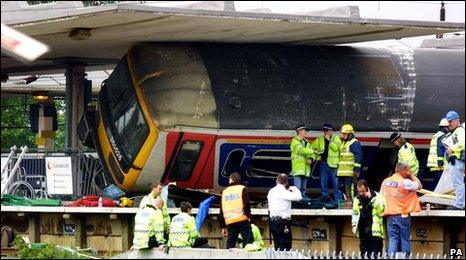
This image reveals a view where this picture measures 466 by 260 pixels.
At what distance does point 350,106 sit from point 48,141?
1119cm

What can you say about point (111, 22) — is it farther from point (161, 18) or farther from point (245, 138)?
point (245, 138)

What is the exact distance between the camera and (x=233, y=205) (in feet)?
67.4

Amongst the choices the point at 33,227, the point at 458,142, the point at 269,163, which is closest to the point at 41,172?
the point at 33,227

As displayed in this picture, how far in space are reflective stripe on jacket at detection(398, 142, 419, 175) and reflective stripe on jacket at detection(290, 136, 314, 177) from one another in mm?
1646

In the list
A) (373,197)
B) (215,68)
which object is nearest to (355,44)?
(215,68)

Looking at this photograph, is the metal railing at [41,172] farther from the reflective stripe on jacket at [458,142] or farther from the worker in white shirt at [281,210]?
the reflective stripe on jacket at [458,142]

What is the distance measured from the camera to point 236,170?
23.6 metres

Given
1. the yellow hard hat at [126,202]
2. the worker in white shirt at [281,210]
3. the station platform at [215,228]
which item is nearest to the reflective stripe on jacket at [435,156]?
the station platform at [215,228]

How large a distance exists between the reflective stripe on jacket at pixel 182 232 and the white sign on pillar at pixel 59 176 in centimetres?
519

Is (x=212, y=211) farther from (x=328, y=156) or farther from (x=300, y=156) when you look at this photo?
(x=328, y=156)

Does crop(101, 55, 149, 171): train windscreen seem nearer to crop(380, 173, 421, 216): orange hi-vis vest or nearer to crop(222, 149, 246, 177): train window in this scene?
crop(222, 149, 246, 177): train window

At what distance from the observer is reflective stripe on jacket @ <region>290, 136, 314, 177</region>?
22922mm

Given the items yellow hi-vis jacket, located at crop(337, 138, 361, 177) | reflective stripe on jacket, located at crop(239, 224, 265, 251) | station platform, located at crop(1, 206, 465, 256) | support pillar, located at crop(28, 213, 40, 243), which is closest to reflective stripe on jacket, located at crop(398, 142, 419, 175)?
yellow hi-vis jacket, located at crop(337, 138, 361, 177)

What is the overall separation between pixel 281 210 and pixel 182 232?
6.53 ft
